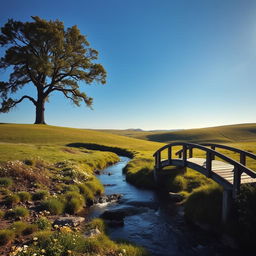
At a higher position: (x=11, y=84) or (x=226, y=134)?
(x=11, y=84)

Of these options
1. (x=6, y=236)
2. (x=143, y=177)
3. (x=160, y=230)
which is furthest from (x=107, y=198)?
(x=6, y=236)

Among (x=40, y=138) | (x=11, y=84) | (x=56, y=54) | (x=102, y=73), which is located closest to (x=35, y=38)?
(x=56, y=54)

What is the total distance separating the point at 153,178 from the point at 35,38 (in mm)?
38660

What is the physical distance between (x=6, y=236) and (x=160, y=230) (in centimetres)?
657

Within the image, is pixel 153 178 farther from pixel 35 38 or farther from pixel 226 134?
pixel 226 134

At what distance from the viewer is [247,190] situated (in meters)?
8.38

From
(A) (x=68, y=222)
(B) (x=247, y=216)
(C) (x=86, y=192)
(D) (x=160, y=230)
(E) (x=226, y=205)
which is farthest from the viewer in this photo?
(C) (x=86, y=192)

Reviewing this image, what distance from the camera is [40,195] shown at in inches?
458

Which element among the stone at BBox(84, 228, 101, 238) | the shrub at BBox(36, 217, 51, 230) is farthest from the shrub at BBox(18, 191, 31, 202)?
the stone at BBox(84, 228, 101, 238)

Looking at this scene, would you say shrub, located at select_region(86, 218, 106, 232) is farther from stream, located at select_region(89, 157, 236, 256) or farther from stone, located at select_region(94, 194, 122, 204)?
stone, located at select_region(94, 194, 122, 204)

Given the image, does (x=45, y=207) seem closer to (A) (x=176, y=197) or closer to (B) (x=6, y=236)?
(B) (x=6, y=236)

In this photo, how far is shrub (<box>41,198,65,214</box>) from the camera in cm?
1052

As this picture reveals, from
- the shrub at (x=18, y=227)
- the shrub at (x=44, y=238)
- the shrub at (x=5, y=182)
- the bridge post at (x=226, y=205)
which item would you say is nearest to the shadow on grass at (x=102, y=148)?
the shrub at (x=5, y=182)

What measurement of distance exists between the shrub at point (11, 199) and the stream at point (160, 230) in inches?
156
